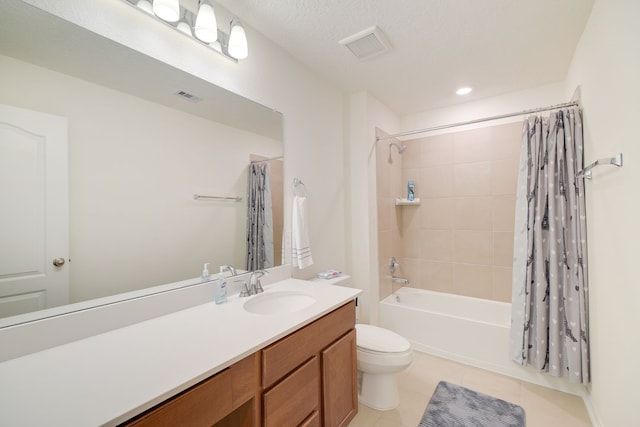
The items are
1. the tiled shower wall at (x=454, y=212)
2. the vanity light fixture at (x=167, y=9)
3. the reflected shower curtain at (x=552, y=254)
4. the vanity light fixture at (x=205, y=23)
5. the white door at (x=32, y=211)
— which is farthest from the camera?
the tiled shower wall at (x=454, y=212)

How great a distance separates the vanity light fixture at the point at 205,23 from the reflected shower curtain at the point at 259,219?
2.30 ft

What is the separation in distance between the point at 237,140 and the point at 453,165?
240cm

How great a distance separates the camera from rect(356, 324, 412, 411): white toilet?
1.72 metres

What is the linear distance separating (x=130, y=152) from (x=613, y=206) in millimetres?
2288

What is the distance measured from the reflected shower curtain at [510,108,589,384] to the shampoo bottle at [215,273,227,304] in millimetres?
2148

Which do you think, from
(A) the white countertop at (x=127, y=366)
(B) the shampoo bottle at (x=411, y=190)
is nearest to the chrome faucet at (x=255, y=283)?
(A) the white countertop at (x=127, y=366)

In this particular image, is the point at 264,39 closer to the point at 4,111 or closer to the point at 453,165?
the point at 4,111

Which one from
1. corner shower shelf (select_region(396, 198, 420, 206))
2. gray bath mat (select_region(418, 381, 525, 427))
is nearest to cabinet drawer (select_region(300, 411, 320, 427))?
gray bath mat (select_region(418, 381, 525, 427))

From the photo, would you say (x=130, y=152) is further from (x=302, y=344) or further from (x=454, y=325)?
(x=454, y=325)

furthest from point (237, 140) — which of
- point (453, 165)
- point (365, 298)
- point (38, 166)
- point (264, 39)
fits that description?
point (453, 165)

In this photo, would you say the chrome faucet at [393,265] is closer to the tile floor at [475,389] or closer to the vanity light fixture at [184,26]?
the tile floor at [475,389]

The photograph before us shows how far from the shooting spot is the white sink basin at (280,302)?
153cm

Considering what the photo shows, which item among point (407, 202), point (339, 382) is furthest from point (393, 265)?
point (339, 382)

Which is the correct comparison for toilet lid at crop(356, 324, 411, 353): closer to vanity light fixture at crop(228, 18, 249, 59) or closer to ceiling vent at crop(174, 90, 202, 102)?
ceiling vent at crop(174, 90, 202, 102)
